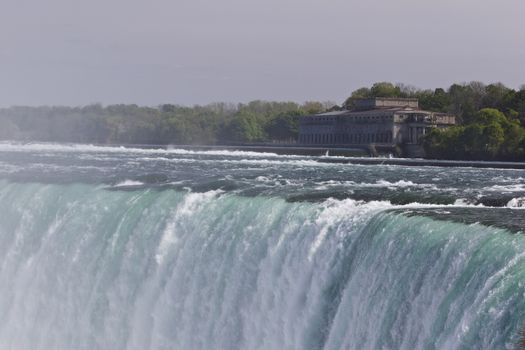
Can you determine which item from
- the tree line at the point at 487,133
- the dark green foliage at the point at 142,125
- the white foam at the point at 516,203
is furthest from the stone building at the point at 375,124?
the white foam at the point at 516,203

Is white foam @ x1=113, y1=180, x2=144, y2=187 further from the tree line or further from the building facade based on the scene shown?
the building facade

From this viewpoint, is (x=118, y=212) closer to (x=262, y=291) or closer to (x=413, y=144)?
(x=262, y=291)

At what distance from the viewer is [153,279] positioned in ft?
77.4

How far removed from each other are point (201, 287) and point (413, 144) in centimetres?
6831

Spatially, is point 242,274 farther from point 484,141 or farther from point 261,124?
point 261,124

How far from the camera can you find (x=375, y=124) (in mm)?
99438

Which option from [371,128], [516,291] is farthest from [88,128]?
[516,291]

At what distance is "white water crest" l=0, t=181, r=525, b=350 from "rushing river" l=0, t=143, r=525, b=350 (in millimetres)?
37

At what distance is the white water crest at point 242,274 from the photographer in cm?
1476

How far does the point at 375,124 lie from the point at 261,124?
49.7 meters

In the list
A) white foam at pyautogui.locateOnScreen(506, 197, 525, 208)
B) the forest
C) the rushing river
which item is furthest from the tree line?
white foam at pyautogui.locateOnScreen(506, 197, 525, 208)

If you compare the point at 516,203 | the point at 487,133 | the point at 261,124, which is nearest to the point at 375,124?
the point at 487,133

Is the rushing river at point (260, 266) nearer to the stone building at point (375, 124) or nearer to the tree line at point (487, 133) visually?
the tree line at point (487, 133)

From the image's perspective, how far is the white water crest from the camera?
48.4 feet
